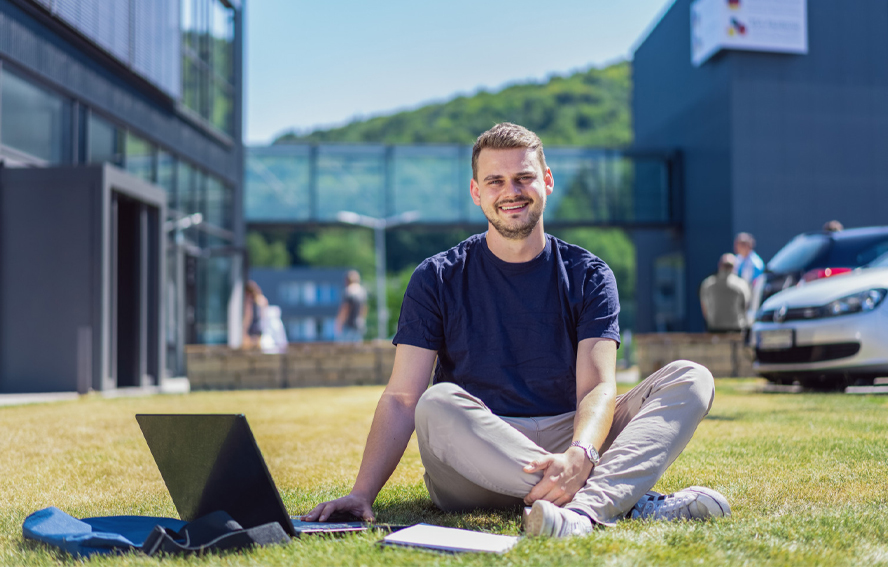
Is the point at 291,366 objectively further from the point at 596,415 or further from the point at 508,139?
the point at 596,415

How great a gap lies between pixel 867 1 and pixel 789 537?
27683 mm

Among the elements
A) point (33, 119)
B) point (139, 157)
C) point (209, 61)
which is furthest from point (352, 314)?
point (209, 61)

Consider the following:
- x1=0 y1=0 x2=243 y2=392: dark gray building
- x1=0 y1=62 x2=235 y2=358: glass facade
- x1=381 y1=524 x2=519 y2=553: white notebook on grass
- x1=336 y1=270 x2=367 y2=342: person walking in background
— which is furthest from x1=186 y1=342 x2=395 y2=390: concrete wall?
x1=381 y1=524 x2=519 y2=553: white notebook on grass

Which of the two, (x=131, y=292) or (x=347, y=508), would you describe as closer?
(x=347, y=508)

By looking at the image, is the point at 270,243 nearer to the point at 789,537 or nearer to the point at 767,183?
the point at 767,183

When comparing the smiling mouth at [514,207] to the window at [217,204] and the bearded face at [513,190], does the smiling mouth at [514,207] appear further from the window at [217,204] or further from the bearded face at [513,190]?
the window at [217,204]

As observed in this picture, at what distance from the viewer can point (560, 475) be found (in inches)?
102

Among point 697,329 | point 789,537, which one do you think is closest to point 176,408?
point 789,537

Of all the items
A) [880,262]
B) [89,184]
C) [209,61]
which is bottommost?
[880,262]

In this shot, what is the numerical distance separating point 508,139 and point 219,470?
1.46 metres

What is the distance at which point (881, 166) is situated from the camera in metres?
25.9

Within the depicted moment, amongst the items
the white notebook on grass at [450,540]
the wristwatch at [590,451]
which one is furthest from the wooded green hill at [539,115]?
the white notebook on grass at [450,540]

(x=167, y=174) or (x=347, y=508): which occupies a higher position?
(x=167, y=174)

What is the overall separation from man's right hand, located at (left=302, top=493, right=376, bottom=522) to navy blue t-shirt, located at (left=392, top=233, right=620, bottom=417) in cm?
56
